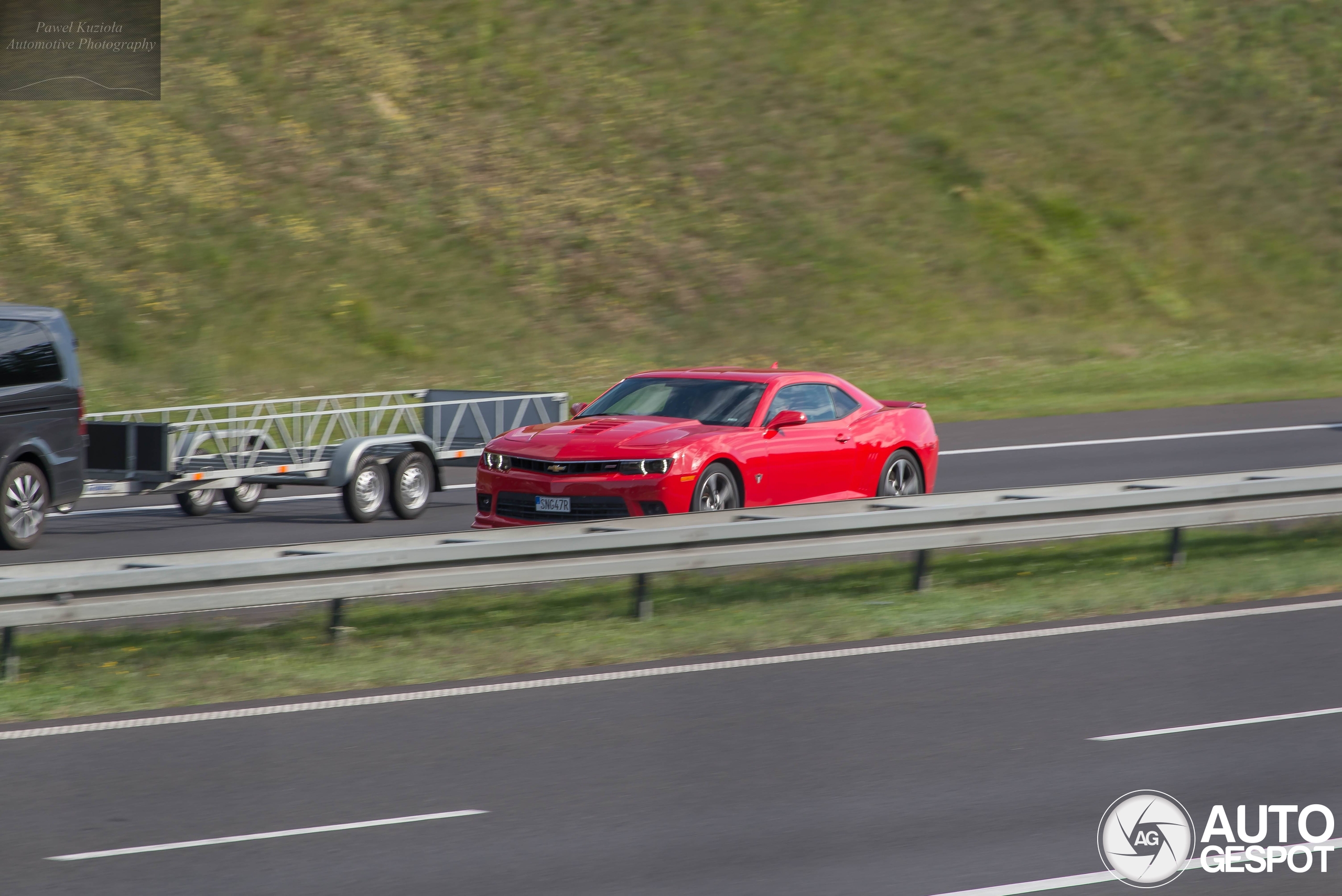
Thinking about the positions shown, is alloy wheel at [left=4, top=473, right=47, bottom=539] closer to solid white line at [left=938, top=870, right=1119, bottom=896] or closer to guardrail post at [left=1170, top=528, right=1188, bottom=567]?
guardrail post at [left=1170, top=528, right=1188, bottom=567]

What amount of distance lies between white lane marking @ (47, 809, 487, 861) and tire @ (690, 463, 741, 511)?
6.57m

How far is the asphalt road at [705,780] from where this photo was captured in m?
5.85

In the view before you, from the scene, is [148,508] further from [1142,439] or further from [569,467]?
[1142,439]

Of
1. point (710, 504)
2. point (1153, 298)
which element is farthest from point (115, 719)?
point (1153, 298)

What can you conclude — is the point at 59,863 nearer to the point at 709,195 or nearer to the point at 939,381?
the point at 939,381

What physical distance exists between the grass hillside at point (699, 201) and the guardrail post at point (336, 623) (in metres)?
16.3

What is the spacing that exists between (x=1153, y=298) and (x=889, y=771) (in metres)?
30.5

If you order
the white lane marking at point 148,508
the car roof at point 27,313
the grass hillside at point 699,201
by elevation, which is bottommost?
the white lane marking at point 148,508

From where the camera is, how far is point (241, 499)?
17062 mm

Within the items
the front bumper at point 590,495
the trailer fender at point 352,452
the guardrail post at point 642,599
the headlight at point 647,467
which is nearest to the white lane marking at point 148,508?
the trailer fender at point 352,452

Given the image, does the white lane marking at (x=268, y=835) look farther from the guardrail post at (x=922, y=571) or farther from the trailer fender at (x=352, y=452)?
the trailer fender at (x=352, y=452)

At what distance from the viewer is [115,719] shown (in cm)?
833

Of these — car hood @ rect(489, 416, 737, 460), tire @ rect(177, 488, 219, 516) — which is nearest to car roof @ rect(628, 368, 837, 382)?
car hood @ rect(489, 416, 737, 460)

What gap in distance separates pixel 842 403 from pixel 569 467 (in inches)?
119
